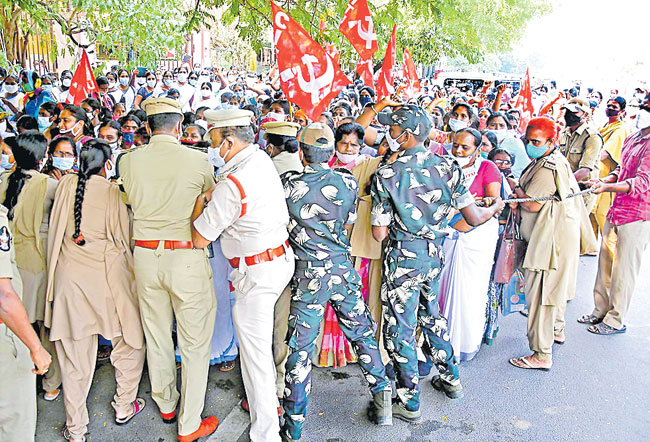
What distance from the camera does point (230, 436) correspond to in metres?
3.19

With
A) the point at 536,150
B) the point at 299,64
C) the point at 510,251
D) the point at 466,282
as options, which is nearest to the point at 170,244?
the point at 299,64

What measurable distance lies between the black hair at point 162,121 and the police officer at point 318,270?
73cm

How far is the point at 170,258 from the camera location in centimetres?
292

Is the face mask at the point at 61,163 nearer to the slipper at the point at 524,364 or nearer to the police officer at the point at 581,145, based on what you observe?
the slipper at the point at 524,364

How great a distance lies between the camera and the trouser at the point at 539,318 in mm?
3975

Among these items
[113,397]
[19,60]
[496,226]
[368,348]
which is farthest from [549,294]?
[19,60]

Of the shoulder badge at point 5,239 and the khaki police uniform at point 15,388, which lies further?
the khaki police uniform at point 15,388

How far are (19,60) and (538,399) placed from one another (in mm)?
13245

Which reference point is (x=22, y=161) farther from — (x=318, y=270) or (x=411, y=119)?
(x=411, y=119)

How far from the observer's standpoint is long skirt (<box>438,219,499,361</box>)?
12.3 feet

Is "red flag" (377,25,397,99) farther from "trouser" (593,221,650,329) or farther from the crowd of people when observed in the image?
"trouser" (593,221,650,329)

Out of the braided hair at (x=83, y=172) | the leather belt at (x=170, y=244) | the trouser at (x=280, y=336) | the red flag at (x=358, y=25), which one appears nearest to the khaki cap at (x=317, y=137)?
the leather belt at (x=170, y=244)

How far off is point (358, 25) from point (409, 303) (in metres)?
3.64

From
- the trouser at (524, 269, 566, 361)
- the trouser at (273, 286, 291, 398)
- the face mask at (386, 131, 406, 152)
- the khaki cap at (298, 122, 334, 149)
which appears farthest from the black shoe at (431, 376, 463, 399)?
the khaki cap at (298, 122, 334, 149)
